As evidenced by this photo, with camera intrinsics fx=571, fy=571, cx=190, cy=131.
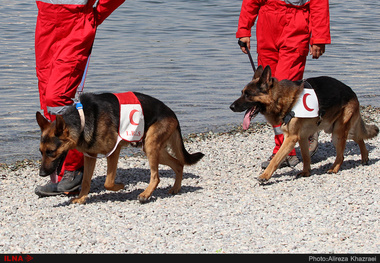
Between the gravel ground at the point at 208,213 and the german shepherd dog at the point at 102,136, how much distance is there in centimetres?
37

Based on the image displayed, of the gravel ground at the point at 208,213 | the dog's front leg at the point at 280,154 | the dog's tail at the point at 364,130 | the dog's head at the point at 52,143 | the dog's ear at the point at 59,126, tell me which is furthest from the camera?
the dog's tail at the point at 364,130

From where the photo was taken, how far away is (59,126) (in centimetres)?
550

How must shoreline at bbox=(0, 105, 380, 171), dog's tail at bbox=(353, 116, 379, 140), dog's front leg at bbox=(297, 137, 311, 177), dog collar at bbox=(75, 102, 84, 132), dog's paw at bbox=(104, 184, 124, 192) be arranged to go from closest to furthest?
dog collar at bbox=(75, 102, 84, 132)
dog's paw at bbox=(104, 184, 124, 192)
dog's front leg at bbox=(297, 137, 311, 177)
dog's tail at bbox=(353, 116, 379, 140)
shoreline at bbox=(0, 105, 380, 171)

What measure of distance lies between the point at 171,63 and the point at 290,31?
318 inches

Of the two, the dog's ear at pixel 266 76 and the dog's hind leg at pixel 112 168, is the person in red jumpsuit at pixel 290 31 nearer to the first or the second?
the dog's ear at pixel 266 76

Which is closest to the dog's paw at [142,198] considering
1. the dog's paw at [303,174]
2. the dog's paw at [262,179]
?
A: the dog's paw at [262,179]

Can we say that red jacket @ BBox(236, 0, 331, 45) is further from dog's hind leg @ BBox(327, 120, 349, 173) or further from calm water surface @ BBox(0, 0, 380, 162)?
calm water surface @ BBox(0, 0, 380, 162)

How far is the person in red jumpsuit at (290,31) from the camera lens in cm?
698

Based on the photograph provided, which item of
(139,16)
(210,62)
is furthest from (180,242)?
(139,16)

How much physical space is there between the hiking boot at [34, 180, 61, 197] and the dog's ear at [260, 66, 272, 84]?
263 centimetres

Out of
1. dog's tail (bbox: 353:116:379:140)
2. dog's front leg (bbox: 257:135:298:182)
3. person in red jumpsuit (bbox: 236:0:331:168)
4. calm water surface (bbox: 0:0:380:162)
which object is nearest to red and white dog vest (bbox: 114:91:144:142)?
dog's front leg (bbox: 257:135:298:182)

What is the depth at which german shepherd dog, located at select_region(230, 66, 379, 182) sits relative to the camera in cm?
665

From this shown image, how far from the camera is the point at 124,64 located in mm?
14547

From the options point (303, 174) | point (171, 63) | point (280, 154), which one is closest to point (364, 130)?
point (303, 174)
